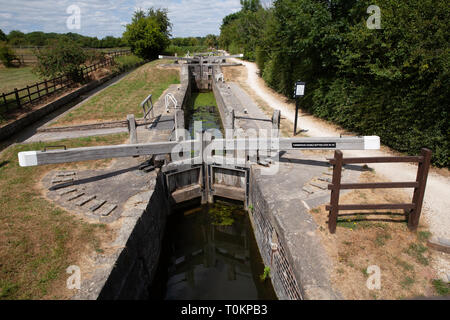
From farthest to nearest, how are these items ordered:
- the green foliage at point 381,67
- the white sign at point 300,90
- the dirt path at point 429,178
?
the white sign at point 300,90, the green foliage at point 381,67, the dirt path at point 429,178

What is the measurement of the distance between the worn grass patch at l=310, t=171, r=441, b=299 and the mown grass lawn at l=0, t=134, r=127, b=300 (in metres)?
4.19

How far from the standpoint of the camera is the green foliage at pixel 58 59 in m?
19.8

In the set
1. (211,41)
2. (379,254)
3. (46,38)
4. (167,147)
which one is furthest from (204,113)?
(211,41)

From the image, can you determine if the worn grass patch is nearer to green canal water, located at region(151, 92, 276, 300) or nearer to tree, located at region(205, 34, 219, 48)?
green canal water, located at region(151, 92, 276, 300)

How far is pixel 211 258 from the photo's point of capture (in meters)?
7.80

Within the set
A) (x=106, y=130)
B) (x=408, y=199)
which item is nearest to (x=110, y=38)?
(x=106, y=130)

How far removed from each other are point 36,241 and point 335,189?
5509 millimetres

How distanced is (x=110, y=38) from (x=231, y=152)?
68800mm

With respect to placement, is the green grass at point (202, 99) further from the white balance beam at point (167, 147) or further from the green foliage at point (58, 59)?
the white balance beam at point (167, 147)

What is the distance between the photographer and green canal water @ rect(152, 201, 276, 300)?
21.7 feet

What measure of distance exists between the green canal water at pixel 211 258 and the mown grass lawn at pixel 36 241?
7.06 feet

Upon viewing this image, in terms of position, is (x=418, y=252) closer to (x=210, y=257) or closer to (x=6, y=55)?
(x=210, y=257)

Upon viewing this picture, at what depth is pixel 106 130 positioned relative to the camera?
12.0 metres

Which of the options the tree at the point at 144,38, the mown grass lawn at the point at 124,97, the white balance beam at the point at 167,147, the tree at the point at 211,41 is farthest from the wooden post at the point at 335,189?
the tree at the point at 211,41
